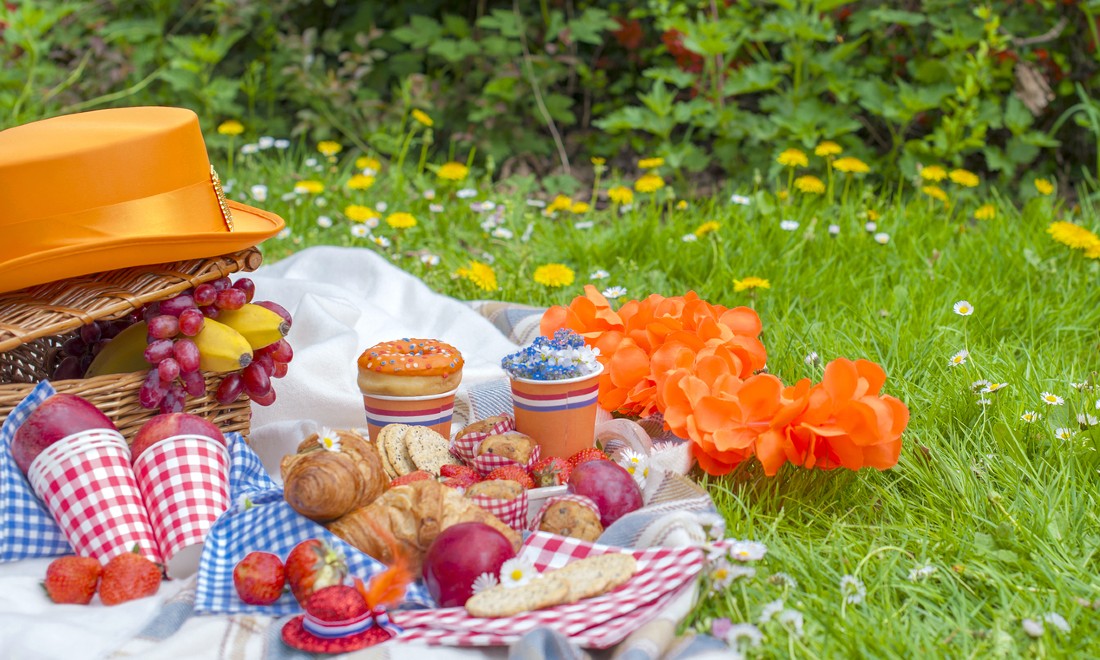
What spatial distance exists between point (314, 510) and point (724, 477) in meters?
0.74

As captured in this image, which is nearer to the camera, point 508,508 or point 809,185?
point 508,508

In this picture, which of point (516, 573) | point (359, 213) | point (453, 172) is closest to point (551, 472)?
point (516, 573)

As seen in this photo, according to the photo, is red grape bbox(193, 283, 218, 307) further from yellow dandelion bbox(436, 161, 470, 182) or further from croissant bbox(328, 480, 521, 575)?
yellow dandelion bbox(436, 161, 470, 182)

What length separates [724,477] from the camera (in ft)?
6.10

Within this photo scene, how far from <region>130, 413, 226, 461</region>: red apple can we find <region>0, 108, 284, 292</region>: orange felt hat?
0.91ft

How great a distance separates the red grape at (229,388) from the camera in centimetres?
191

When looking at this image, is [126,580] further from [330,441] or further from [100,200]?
[100,200]

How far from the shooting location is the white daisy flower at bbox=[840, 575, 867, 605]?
146 cm

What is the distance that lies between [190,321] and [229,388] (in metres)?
0.19

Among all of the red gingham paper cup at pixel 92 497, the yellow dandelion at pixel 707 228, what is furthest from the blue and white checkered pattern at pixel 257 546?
the yellow dandelion at pixel 707 228

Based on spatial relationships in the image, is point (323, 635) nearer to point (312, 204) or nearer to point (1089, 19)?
point (312, 204)

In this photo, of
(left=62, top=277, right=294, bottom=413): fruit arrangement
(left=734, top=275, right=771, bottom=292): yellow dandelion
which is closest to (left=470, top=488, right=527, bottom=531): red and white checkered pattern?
(left=62, top=277, right=294, bottom=413): fruit arrangement

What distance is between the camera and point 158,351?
1.76m

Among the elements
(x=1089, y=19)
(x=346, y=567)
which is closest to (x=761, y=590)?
(x=346, y=567)
